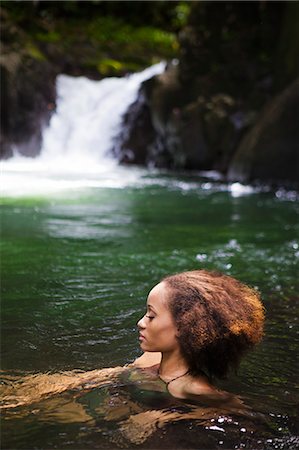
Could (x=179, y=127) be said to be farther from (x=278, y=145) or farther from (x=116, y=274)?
(x=116, y=274)

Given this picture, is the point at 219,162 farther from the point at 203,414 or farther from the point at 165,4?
the point at 203,414

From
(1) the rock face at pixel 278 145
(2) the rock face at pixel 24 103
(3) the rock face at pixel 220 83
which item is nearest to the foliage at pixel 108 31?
(2) the rock face at pixel 24 103

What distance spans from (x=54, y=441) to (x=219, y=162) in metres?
17.0

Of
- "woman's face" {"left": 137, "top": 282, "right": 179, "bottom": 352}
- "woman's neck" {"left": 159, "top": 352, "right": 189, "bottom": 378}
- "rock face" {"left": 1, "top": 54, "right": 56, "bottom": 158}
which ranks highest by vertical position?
"rock face" {"left": 1, "top": 54, "right": 56, "bottom": 158}

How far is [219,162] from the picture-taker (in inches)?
747

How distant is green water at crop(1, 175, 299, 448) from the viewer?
10.4 feet

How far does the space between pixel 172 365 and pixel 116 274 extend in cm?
269

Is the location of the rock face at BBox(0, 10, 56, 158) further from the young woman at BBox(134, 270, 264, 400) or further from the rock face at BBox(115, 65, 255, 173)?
the young woman at BBox(134, 270, 264, 400)

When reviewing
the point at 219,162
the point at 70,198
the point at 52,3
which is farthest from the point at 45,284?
the point at 52,3

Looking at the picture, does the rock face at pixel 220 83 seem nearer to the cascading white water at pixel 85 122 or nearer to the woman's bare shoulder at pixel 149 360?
the cascading white water at pixel 85 122

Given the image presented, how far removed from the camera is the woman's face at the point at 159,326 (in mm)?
2594

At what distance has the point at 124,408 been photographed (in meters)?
2.60

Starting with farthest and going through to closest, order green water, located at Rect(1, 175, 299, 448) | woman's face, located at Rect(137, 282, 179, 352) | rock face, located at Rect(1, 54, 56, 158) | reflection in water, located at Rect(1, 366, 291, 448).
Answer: rock face, located at Rect(1, 54, 56, 158), green water, located at Rect(1, 175, 299, 448), woman's face, located at Rect(137, 282, 179, 352), reflection in water, located at Rect(1, 366, 291, 448)

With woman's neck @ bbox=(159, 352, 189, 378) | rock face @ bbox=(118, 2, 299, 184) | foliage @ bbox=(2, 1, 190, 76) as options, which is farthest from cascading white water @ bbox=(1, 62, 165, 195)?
woman's neck @ bbox=(159, 352, 189, 378)
